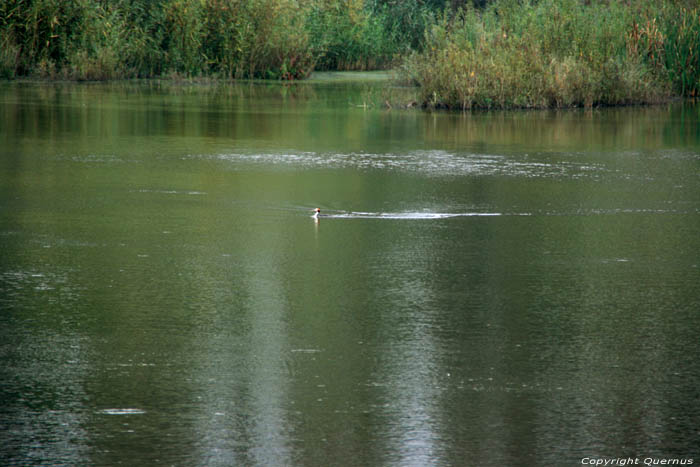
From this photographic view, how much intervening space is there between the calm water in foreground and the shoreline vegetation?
733 centimetres

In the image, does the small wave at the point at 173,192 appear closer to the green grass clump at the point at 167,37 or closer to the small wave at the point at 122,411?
the small wave at the point at 122,411

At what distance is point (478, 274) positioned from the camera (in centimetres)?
746

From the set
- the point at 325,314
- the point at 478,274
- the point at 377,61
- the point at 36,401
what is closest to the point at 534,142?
the point at 478,274

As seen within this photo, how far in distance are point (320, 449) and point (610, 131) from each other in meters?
14.0

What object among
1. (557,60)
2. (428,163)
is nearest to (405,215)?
(428,163)

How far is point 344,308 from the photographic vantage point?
21.4 feet

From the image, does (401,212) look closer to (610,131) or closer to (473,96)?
(610,131)

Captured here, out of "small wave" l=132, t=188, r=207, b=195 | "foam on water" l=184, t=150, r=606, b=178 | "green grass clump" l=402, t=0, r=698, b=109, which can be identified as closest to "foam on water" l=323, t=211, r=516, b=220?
"small wave" l=132, t=188, r=207, b=195

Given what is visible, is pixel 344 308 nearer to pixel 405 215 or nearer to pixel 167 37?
pixel 405 215

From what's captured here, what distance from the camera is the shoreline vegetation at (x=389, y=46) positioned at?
21.1m

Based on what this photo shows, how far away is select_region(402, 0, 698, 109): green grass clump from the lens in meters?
20.8

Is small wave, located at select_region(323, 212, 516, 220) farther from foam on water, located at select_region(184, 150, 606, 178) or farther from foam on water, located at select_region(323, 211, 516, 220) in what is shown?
foam on water, located at select_region(184, 150, 606, 178)

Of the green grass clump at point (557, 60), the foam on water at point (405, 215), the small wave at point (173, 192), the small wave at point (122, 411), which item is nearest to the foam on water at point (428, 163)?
the small wave at point (173, 192)

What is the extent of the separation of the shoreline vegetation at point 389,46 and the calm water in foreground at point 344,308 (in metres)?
7.33
